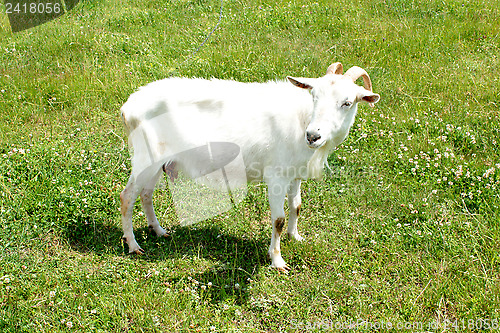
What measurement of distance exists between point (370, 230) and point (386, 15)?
591 cm

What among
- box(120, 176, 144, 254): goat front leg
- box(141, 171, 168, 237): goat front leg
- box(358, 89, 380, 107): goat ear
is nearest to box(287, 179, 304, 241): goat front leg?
box(358, 89, 380, 107): goat ear

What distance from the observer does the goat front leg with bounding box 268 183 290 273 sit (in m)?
4.34

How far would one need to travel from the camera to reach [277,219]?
14.4 ft

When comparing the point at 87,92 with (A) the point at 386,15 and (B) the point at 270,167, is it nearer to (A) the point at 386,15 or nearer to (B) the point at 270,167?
(B) the point at 270,167

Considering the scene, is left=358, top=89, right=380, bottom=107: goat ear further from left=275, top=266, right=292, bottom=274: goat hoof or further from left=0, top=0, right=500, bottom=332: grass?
left=275, top=266, right=292, bottom=274: goat hoof

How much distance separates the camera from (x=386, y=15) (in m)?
9.22

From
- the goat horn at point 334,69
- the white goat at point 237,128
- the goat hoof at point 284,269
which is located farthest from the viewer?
the goat hoof at point 284,269

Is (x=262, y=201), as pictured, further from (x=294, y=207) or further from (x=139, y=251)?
(x=139, y=251)

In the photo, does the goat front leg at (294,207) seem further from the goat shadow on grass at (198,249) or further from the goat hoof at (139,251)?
the goat hoof at (139,251)

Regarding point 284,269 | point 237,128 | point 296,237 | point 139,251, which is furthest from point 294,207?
point 139,251

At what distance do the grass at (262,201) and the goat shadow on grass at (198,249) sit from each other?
0.06ft

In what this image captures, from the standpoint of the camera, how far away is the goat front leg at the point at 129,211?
14.9 ft

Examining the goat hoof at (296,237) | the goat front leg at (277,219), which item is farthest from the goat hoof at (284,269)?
the goat hoof at (296,237)

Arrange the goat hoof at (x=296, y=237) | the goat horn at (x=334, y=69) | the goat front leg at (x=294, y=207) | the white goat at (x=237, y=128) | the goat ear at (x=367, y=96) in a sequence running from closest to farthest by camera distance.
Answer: the goat ear at (x=367, y=96) < the goat horn at (x=334, y=69) < the white goat at (x=237, y=128) < the goat front leg at (x=294, y=207) < the goat hoof at (x=296, y=237)
